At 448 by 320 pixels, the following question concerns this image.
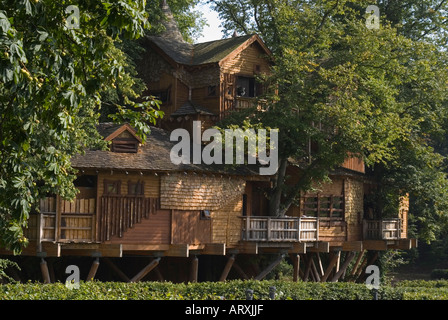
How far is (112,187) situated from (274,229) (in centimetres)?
793

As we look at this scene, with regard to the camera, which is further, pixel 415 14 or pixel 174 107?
pixel 415 14

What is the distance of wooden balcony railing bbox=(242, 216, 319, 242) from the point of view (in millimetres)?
34938

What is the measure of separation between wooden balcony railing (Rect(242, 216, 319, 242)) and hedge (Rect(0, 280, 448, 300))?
16.6 ft

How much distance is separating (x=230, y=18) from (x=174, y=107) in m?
7.89

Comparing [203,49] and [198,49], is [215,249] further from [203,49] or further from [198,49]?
[198,49]

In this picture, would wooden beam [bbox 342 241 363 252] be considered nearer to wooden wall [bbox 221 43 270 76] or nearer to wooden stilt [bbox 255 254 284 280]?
wooden stilt [bbox 255 254 284 280]

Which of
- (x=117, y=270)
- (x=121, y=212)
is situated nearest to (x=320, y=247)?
(x=117, y=270)

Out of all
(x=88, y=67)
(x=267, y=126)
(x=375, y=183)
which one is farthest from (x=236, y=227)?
(x=88, y=67)

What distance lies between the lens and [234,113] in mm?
36438

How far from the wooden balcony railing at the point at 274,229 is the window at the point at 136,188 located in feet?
17.5

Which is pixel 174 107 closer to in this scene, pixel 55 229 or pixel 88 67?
pixel 55 229

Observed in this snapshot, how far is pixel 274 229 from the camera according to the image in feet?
115

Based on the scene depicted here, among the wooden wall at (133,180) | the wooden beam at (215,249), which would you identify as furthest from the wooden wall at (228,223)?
the wooden wall at (133,180)
